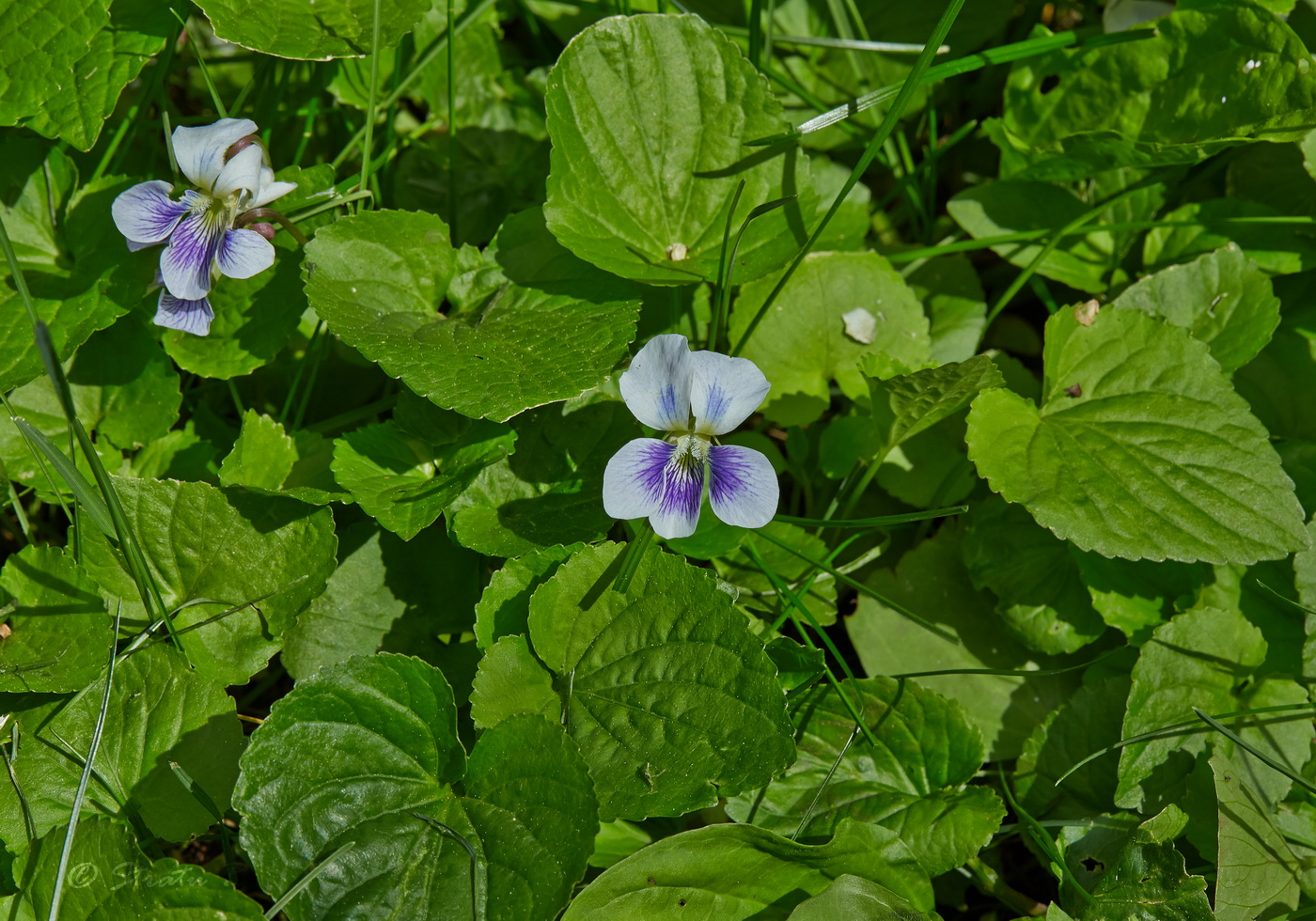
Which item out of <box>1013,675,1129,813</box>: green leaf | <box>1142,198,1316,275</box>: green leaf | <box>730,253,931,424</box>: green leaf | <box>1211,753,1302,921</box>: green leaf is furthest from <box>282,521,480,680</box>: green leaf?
<box>1142,198,1316,275</box>: green leaf

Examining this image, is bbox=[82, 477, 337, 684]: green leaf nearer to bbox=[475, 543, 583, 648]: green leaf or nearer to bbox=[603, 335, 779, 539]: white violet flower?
bbox=[475, 543, 583, 648]: green leaf

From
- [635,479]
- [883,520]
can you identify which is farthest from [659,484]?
[883,520]

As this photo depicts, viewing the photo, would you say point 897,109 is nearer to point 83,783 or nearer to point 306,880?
point 306,880

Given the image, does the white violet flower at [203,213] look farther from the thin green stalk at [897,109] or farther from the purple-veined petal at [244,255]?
the thin green stalk at [897,109]

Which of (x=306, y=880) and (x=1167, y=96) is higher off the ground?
(x=1167, y=96)

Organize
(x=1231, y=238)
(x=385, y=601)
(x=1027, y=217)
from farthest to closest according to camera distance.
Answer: (x=1027, y=217) → (x=1231, y=238) → (x=385, y=601)

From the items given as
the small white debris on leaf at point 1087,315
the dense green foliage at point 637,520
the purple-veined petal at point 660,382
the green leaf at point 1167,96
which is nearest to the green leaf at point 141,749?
the dense green foliage at point 637,520
